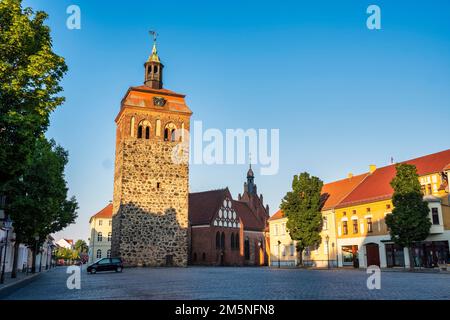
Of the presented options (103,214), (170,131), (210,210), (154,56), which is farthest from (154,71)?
(103,214)

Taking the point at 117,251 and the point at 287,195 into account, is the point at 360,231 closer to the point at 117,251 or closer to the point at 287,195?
the point at 287,195

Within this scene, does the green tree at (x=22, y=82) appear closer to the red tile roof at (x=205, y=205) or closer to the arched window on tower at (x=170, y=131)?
the arched window on tower at (x=170, y=131)

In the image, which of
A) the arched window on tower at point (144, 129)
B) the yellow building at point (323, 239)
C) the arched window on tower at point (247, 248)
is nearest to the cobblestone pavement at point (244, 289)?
the yellow building at point (323, 239)

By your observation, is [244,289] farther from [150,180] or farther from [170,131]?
[170,131]

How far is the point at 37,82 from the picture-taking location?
17.1 m

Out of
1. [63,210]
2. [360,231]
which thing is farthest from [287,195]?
[63,210]

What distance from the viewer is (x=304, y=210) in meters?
46.8

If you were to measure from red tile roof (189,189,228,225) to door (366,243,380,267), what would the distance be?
89.4ft

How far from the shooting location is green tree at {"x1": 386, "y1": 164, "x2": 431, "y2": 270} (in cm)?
3644

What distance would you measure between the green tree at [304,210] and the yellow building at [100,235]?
44978mm

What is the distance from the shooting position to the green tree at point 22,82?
1459 centimetres

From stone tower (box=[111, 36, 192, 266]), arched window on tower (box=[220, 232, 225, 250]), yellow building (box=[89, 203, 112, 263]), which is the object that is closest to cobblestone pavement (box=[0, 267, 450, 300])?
stone tower (box=[111, 36, 192, 266])

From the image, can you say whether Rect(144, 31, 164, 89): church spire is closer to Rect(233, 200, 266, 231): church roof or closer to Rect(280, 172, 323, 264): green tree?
Rect(280, 172, 323, 264): green tree
